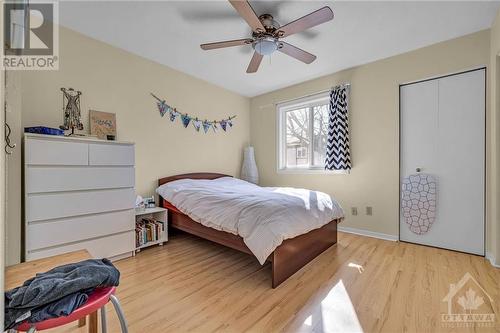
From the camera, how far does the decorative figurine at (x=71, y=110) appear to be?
2422mm

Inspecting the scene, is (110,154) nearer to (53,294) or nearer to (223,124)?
(53,294)

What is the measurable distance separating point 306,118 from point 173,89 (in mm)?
2273

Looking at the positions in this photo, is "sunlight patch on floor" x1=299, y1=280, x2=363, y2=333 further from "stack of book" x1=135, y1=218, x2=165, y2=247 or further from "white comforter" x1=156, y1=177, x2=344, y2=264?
"stack of book" x1=135, y1=218, x2=165, y2=247

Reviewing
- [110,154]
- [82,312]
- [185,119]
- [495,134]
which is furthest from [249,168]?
[82,312]

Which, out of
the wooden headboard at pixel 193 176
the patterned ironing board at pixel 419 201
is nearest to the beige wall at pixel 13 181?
the wooden headboard at pixel 193 176

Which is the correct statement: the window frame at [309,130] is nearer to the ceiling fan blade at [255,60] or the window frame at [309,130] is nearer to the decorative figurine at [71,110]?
the ceiling fan blade at [255,60]

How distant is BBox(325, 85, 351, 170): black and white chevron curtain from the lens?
10.8ft

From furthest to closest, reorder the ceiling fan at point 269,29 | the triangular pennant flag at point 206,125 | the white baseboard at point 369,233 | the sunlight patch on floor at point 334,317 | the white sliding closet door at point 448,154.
Answer: the triangular pennant flag at point 206,125 → the white baseboard at point 369,233 → the white sliding closet door at point 448,154 → the ceiling fan at point 269,29 → the sunlight patch on floor at point 334,317

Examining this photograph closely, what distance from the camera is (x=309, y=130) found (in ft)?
12.8

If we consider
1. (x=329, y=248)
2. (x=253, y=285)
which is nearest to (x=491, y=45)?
(x=329, y=248)

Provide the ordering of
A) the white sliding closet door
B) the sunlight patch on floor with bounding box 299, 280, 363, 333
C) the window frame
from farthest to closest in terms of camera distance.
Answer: the window frame, the white sliding closet door, the sunlight patch on floor with bounding box 299, 280, 363, 333

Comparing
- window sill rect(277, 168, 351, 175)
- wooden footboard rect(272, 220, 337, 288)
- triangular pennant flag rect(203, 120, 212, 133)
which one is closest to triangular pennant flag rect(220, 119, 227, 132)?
triangular pennant flag rect(203, 120, 212, 133)

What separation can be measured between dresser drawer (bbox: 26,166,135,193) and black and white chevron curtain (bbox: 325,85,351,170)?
274cm

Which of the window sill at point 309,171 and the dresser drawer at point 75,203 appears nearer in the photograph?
the dresser drawer at point 75,203
